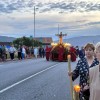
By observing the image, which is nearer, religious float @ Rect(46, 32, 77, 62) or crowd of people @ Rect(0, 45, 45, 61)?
crowd of people @ Rect(0, 45, 45, 61)

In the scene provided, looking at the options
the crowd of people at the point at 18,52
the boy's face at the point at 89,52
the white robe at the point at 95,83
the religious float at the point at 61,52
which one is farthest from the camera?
the religious float at the point at 61,52

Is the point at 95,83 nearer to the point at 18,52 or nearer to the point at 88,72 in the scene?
the point at 88,72

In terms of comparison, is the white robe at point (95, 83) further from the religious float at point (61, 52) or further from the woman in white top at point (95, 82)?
the religious float at point (61, 52)

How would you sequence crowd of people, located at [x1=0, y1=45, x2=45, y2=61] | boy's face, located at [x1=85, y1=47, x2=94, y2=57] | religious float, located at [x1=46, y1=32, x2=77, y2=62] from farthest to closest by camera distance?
religious float, located at [x1=46, y1=32, x2=77, y2=62], crowd of people, located at [x1=0, y1=45, x2=45, y2=61], boy's face, located at [x1=85, y1=47, x2=94, y2=57]

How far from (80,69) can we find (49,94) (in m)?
6.57

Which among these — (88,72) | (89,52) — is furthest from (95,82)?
(89,52)

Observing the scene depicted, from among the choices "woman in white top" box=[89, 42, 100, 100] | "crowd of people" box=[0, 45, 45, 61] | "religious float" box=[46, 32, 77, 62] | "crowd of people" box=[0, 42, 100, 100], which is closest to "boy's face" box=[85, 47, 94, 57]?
"crowd of people" box=[0, 42, 100, 100]

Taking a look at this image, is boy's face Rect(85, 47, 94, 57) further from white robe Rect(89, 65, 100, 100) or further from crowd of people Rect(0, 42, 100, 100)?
white robe Rect(89, 65, 100, 100)

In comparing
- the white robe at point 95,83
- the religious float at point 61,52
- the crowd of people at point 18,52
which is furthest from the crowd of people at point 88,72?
the religious float at point 61,52

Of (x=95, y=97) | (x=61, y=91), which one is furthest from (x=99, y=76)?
(x=61, y=91)

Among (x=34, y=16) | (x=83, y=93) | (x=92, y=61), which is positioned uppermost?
(x=34, y=16)

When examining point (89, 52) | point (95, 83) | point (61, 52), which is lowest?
point (95, 83)

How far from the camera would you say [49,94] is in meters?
12.6

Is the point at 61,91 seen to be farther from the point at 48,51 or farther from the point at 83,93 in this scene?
the point at 48,51
